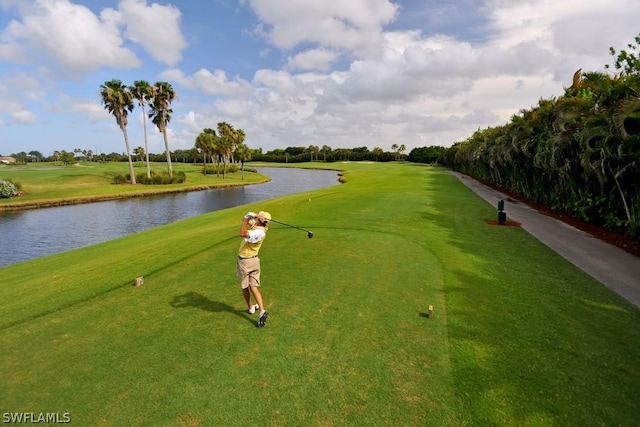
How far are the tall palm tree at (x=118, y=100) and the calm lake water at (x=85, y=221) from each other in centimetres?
1878

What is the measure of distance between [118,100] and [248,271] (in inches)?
2503

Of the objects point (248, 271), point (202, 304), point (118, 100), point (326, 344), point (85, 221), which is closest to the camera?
point (326, 344)

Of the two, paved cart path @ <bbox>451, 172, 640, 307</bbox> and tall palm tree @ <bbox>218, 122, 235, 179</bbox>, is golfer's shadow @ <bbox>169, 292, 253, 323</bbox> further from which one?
tall palm tree @ <bbox>218, 122, 235, 179</bbox>

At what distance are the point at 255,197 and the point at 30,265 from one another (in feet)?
125

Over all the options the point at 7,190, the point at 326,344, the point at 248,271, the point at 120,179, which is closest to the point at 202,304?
the point at 248,271

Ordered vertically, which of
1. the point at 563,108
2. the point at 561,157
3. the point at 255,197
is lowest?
the point at 255,197

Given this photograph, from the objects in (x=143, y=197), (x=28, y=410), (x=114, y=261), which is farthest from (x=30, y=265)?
(x=143, y=197)

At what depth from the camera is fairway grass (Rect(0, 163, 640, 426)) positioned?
4969mm

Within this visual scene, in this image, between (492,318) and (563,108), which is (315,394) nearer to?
(492,318)

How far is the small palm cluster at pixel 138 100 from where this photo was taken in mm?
59531

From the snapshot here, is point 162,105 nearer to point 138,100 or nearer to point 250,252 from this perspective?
point 138,100

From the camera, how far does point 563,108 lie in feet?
70.8

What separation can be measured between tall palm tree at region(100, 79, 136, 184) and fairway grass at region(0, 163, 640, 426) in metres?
56.4

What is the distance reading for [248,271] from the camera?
296 inches
